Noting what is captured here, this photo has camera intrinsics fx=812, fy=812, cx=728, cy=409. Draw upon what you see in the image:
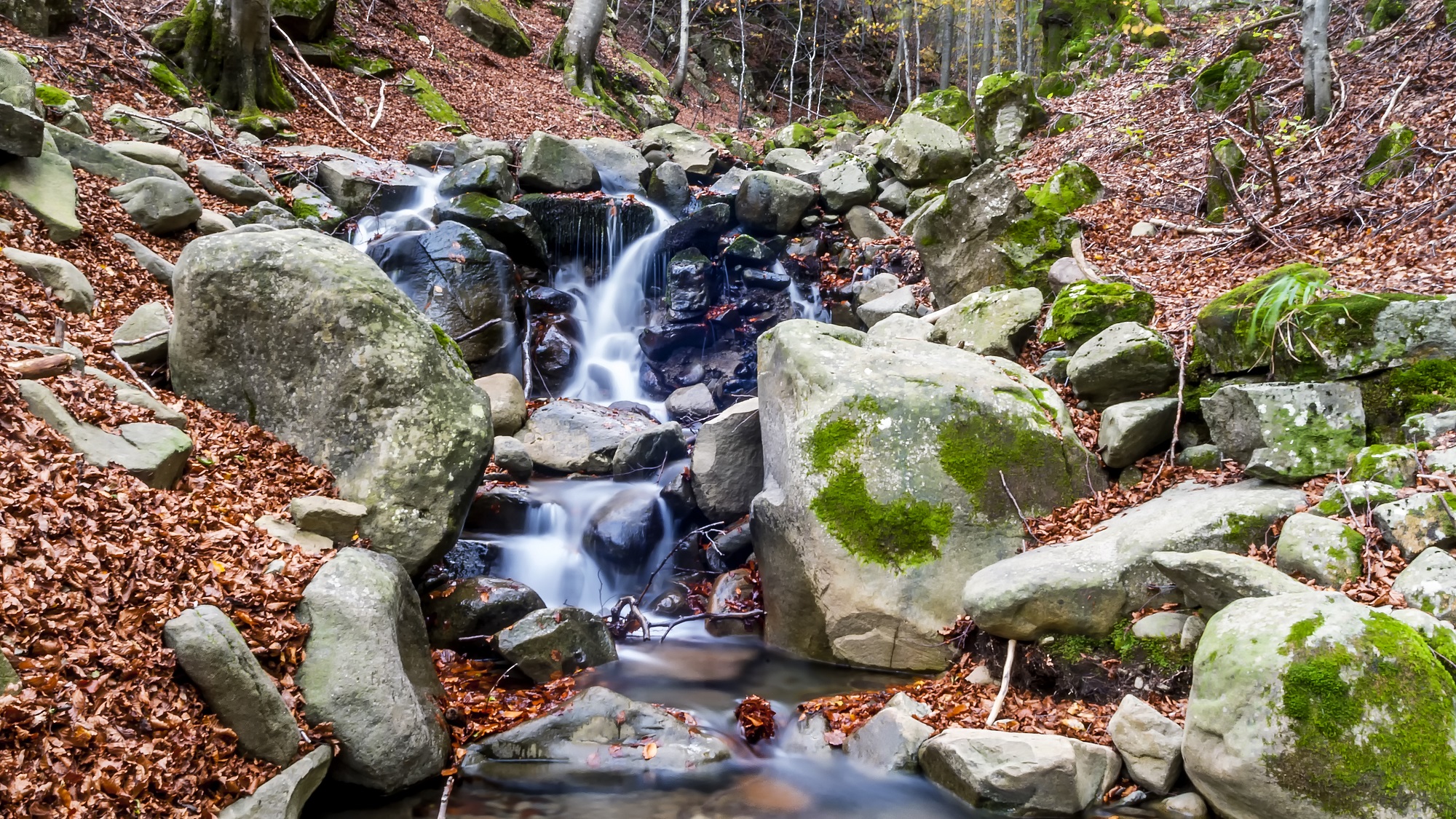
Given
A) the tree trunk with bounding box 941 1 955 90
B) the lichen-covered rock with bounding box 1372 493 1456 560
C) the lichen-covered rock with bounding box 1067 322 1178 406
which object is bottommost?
the lichen-covered rock with bounding box 1372 493 1456 560

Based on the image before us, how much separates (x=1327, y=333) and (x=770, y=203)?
9431mm

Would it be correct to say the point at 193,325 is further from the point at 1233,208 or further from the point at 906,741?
the point at 1233,208

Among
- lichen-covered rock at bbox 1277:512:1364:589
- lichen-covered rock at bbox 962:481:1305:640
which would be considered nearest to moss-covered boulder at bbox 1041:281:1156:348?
lichen-covered rock at bbox 962:481:1305:640

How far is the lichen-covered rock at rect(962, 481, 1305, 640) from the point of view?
17.0 ft

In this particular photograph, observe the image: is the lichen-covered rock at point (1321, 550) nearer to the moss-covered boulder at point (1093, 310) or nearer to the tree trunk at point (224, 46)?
the moss-covered boulder at point (1093, 310)

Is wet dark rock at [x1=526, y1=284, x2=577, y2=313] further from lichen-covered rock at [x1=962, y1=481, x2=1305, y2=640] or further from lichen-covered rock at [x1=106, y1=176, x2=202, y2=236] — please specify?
lichen-covered rock at [x1=962, y1=481, x2=1305, y2=640]

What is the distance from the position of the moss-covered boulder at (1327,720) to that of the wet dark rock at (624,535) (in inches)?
209

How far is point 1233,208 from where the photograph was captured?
971cm

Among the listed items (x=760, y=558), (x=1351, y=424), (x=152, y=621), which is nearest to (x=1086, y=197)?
(x=1351, y=424)

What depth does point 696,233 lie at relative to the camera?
45.1 feet

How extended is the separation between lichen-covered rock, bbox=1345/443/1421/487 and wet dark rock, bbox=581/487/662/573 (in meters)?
5.81

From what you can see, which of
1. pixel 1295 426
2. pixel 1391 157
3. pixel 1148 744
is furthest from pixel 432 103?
pixel 1148 744

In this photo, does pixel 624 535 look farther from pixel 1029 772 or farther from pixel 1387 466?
pixel 1387 466

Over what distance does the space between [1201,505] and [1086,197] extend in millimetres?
7226
